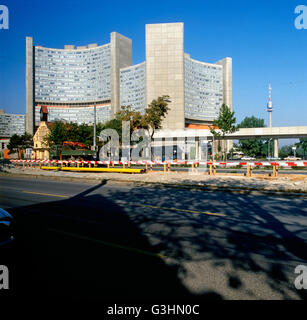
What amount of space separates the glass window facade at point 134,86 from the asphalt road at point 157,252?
11412cm

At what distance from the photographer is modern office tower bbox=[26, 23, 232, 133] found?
314 feet

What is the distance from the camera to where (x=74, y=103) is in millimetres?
153375

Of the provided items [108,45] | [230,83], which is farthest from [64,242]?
[108,45]

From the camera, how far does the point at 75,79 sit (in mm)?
154500

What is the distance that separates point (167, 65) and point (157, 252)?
9960 centimetres

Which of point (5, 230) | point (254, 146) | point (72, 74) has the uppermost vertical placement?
point (72, 74)

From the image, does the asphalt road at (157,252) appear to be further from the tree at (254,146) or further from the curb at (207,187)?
the tree at (254,146)

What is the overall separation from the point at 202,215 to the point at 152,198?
3274mm

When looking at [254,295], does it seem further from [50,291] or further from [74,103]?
[74,103]

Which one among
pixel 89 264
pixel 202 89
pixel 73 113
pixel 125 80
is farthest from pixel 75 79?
pixel 89 264

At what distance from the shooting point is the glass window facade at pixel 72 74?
14562cm

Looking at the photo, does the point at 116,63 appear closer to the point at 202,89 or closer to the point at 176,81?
the point at 202,89

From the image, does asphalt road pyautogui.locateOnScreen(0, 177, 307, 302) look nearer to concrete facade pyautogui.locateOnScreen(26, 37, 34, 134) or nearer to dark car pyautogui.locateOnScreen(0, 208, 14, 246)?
dark car pyautogui.locateOnScreen(0, 208, 14, 246)
